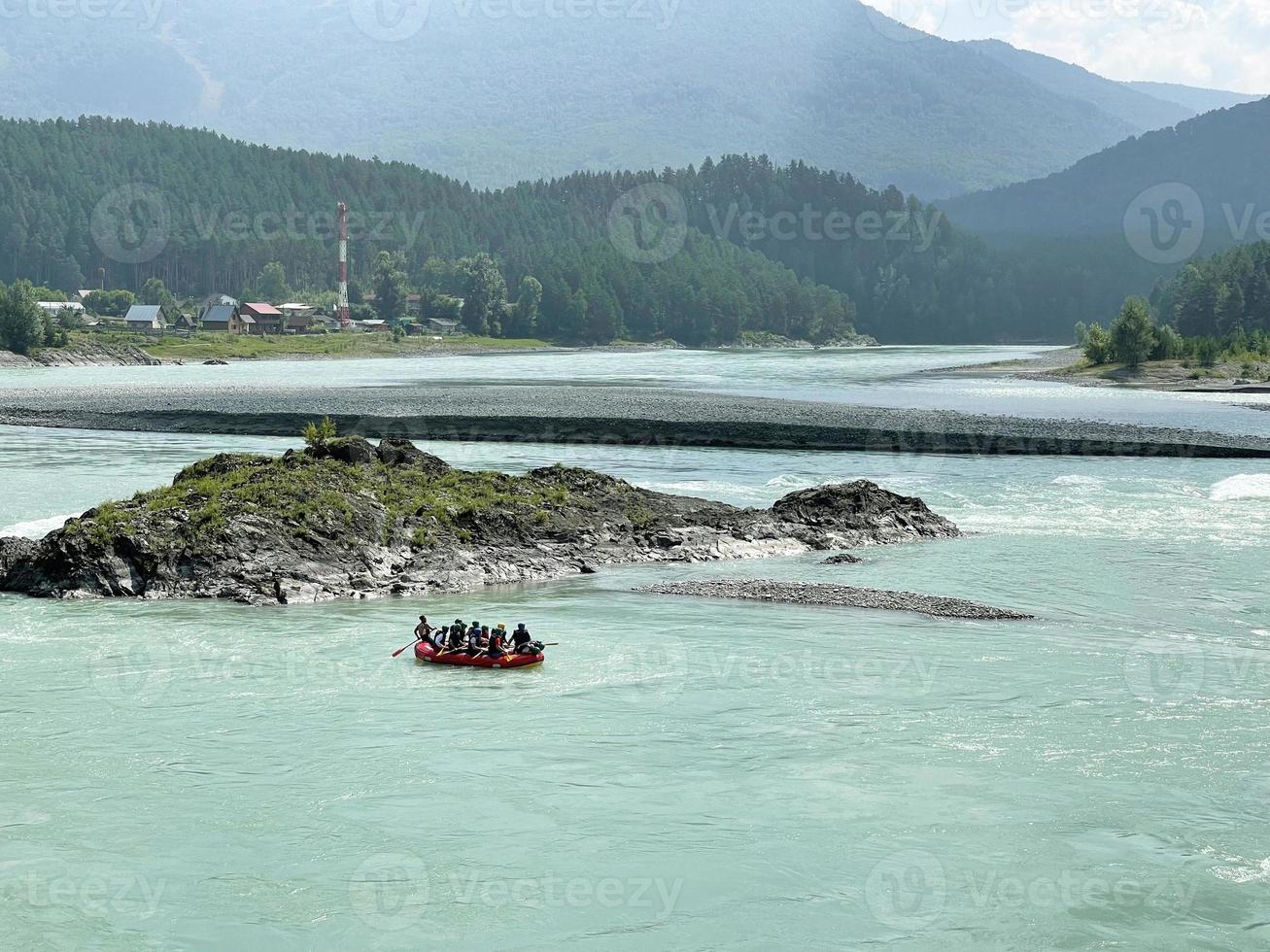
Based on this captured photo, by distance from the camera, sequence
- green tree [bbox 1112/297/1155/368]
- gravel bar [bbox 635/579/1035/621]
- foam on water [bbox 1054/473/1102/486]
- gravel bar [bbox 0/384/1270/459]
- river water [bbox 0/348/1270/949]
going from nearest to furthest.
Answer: river water [bbox 0/348/1270/949] < gravel bar [bbox 635/579/1035/621] < foam on water [bbox 1054/473/1102/486] < gravel bar [bbox 0/384/1270/459] < green tree [bbox 1112/297/1155/368]

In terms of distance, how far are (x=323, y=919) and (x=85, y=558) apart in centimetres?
2311

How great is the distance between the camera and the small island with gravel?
40688 millimetres

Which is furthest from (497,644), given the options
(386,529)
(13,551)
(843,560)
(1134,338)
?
(1134,338)

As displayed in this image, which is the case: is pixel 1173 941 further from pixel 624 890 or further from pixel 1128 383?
pixel 1128 383

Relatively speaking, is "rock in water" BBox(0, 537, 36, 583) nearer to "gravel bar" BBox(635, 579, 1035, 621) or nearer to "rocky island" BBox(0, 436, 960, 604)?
"rocky island" BBox(0, 436, 960, 604)

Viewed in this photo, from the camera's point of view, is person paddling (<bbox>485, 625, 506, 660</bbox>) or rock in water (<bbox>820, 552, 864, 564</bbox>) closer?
A: person paddling (<bbox>485, 625, 506, 660</bbox>)

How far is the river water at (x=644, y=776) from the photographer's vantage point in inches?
818

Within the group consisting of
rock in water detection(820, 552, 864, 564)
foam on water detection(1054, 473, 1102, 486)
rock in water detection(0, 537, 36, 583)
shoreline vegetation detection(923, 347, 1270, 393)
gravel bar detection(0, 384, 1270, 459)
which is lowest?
rock in water detection(820, 552, 864, 564)

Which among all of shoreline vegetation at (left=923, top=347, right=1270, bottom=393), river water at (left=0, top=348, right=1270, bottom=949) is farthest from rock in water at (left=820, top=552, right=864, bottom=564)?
shoreline vegetation at (left=923, top=347, right=1270, bottom=393)

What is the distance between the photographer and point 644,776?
85.5 ft

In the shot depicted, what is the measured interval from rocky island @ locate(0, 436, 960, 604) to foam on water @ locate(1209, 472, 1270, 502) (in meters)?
18.5

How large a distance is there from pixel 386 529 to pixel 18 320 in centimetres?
17277

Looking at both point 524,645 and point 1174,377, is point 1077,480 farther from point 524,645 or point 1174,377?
point 1174,377

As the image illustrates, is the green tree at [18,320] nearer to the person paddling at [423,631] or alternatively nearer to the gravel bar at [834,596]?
the gravel bar at [834,596]
